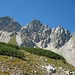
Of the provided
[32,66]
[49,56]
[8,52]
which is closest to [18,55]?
[8,52]

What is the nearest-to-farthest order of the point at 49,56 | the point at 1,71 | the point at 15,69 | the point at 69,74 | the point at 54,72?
the point at 1,71
the point at 15,69
the point at 54,72
the point at 69,74
the point at 49,56

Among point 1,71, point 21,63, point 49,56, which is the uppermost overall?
point 49,56

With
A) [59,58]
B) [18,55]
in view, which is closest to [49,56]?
[59,58]

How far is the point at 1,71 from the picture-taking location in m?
32.8

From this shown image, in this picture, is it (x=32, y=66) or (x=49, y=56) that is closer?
(x=32, y=66)

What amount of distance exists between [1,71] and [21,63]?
6.53 metres

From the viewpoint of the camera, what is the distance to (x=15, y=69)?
35.0 metres

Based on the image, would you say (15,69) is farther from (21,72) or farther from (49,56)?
(49,56)

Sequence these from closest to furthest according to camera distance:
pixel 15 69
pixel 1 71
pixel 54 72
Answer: pixel 1 71 → pixel 15 69 → pixel 54 72

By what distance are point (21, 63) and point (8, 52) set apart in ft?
15.0

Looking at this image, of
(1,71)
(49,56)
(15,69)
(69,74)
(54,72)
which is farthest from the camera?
(49,56)

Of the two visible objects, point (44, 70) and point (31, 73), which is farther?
point (44, 70)

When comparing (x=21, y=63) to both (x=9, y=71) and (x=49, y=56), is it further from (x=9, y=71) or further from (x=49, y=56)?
(x=49, y=56)

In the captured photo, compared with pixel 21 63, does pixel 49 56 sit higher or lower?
higher
